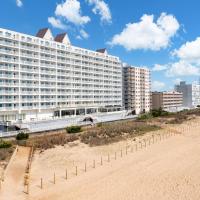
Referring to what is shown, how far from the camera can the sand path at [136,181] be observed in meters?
25.8

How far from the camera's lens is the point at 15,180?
29.5 meters

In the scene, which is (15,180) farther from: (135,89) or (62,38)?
(135,89)

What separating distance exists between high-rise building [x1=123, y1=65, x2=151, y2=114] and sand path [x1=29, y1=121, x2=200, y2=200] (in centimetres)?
10416

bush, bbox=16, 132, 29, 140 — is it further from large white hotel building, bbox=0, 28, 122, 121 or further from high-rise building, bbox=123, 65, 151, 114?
high-rise building, bbox=123, 65, 151, 114

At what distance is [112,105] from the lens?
127125 mm

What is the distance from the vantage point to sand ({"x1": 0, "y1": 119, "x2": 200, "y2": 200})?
26.2 metres

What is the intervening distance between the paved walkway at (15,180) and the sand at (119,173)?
105cm

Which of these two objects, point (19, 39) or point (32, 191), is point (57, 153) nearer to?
point (32, 191)

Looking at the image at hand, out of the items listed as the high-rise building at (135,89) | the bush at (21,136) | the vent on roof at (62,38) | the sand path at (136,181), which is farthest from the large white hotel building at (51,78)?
the sand path at (136,181)

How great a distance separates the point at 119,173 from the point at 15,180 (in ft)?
36.3

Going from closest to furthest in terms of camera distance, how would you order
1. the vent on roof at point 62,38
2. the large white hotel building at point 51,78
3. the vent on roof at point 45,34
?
the large white hotel building at point 51,78 → the vent on roof at point 45,34 → the vent on roof at point 62,38

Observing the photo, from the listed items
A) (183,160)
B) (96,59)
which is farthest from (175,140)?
(96,59)

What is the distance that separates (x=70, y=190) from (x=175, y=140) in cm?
3187

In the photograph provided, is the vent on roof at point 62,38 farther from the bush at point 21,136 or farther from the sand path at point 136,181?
the sand path at point 136,181
